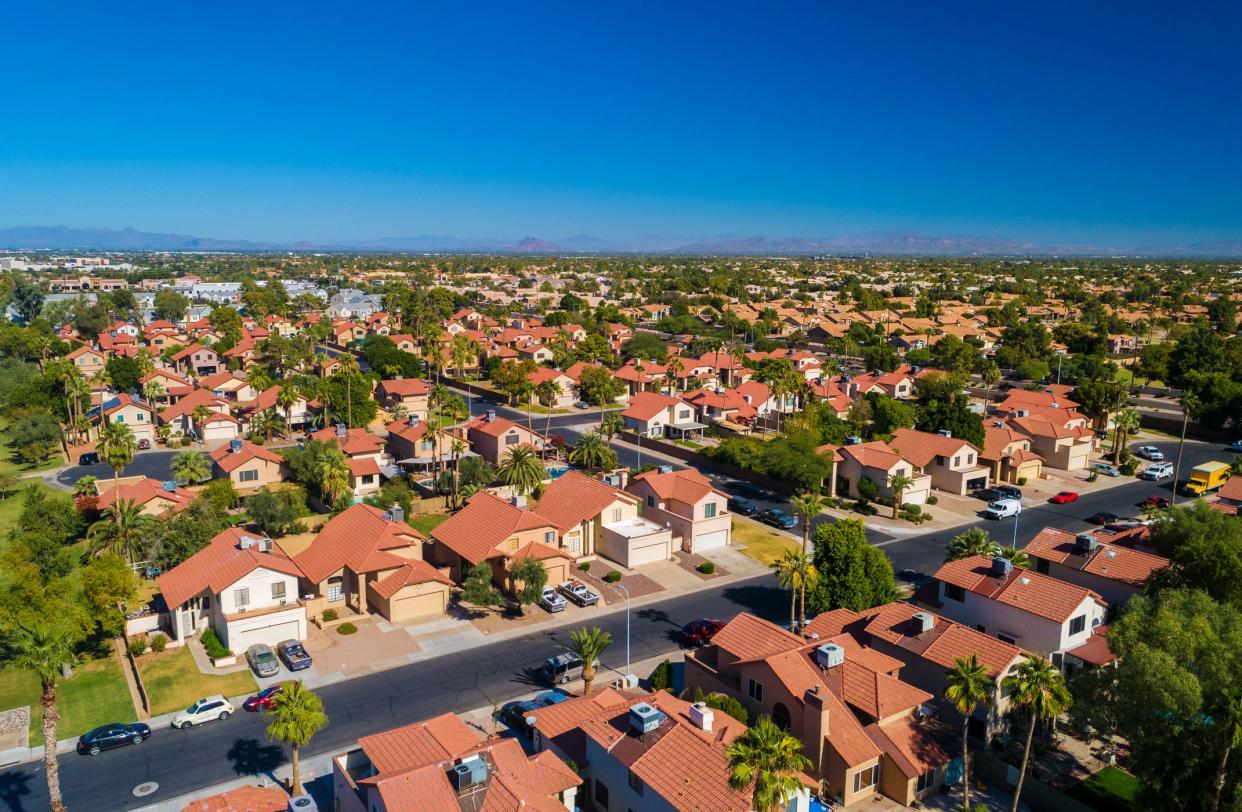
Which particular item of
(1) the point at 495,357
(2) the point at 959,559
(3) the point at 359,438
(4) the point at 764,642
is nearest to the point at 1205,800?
(4) the point at 764,642

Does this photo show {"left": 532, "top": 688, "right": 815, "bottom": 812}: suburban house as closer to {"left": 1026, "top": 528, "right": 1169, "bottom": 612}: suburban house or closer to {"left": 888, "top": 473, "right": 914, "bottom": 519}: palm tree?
{"left": 1026, "top": 528, "right": 1169, "bottom": 612}: suburban house

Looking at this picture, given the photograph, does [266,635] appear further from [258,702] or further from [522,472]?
[522,472]

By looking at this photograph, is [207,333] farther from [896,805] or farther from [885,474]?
[896,805]

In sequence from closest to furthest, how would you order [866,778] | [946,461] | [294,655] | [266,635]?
[866,778] < [294,655] < [266,635] < [946,461]

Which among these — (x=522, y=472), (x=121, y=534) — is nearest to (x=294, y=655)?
(x=121, y=534)

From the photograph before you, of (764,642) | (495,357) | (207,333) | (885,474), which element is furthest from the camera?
(207,333)

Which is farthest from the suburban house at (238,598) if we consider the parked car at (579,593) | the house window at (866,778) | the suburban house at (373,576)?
the house window at (866,778)
